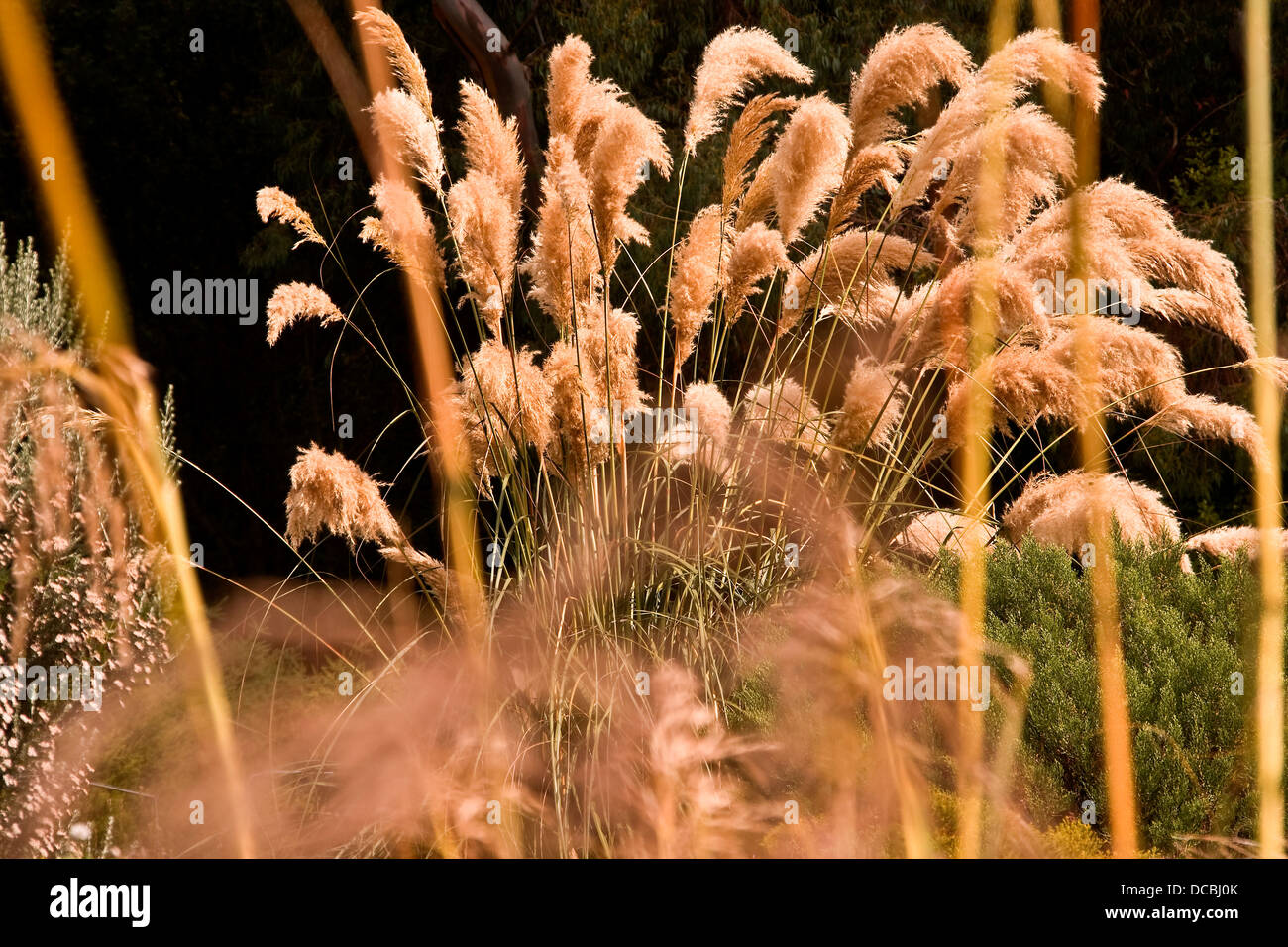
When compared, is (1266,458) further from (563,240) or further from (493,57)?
(493,57)


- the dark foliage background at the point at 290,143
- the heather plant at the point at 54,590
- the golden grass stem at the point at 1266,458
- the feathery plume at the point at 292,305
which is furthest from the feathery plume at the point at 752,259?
the dark foliage background at the point at 290,143

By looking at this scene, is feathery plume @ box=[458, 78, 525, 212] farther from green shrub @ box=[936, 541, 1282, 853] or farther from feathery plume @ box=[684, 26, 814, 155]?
green shrub @ box=[936, 541, 1282, 853]

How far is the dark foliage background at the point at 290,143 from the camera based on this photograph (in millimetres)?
6055

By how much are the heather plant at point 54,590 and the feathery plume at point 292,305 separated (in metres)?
0.44

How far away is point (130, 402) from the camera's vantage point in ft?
13.0

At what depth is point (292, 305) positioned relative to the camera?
278 cm

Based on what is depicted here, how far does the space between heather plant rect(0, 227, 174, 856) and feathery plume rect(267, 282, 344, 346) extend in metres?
0.44

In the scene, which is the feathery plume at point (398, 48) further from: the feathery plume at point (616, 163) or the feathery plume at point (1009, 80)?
the feathery plume at point (1009, 80)

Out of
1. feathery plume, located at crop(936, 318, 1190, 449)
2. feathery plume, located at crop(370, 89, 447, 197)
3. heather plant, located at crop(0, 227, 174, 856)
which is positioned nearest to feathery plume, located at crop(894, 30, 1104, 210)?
feathery plume, located at crop(936, 318, 1190, 449)

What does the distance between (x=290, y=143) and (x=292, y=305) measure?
4.19 m

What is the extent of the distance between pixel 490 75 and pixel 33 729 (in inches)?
141

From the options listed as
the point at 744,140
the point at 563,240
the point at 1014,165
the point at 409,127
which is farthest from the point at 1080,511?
the point at 409,127
